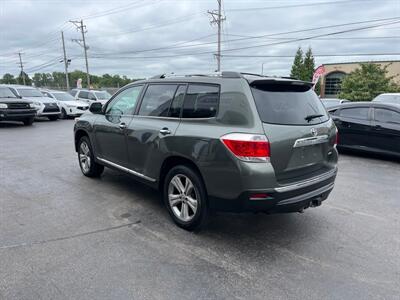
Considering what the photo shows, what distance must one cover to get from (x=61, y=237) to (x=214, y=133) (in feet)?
6.88

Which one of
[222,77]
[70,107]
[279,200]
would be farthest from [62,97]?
[279,200]

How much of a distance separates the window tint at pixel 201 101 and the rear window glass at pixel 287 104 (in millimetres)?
452

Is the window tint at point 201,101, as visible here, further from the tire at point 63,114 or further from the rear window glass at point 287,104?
the tire at point 63,114

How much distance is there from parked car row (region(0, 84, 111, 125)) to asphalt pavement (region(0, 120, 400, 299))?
987cm

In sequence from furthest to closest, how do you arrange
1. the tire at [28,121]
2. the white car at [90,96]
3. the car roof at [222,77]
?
the white car at [90,96]
the tire at [28,121]
the car roof at [222,77]

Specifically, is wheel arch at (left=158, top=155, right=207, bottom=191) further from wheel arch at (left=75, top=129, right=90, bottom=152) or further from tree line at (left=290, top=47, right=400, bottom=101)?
tree line at (left=290, top=47, right=400, bottom=101)

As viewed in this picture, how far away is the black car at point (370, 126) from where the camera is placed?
7653mm

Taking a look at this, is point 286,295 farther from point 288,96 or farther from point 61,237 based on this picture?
point 61,237

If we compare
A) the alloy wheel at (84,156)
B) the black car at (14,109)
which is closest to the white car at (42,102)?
the black car at (14,109)

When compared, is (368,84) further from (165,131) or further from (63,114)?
(165,131)

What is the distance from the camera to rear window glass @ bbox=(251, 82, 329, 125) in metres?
3.35

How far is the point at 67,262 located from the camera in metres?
3.16

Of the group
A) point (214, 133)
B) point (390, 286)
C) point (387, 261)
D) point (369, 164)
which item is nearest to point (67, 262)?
point (214, 133)

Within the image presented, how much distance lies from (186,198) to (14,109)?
12.9 m
